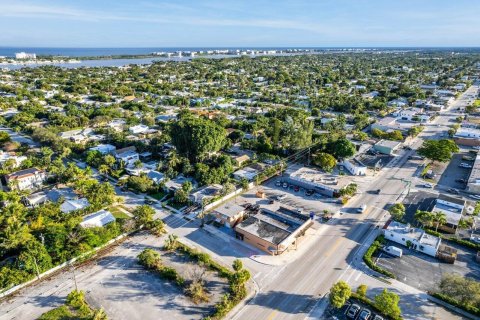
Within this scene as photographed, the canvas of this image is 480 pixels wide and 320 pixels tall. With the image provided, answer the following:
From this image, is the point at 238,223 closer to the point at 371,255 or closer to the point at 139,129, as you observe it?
the point at 371,255

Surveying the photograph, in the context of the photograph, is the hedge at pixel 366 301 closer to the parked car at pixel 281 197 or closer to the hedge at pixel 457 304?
the hedge at pixel 457 304

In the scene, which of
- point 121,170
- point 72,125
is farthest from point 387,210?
point 72,125

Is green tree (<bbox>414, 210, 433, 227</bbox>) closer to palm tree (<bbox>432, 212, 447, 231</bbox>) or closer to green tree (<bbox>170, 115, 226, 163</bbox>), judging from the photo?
palm tree (<bbox>432, 212, 447, 231</bbox>)

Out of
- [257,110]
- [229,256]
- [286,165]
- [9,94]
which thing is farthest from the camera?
[9,94]

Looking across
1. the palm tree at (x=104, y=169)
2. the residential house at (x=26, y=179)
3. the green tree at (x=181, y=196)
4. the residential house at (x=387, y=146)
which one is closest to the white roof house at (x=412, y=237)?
the green tree at (x=181, y=196)

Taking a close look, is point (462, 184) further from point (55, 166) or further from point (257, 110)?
point (55, 166)
